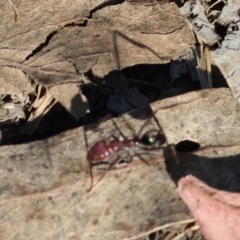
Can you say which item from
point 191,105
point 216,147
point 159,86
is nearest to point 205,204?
point 216,147

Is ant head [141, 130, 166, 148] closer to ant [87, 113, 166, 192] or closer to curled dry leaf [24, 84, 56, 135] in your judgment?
ant [87, 113, 166, 192]

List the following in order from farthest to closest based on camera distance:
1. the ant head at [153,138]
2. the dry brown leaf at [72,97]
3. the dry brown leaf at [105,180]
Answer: the dry brown leaf at [72,97] → the ant head at [153,138] → the dry brown leaf at [105,180]

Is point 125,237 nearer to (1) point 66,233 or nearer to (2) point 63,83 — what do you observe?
(1) point 66,233

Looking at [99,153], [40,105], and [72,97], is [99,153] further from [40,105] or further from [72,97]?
[40,105]

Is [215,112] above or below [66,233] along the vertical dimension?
above

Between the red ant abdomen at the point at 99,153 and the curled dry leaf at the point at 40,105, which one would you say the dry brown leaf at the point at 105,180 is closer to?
the red ant abdomen at the point at 99,153

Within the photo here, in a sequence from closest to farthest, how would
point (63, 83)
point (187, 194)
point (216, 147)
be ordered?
point (187, 194), point (216, 147), point (63, 83)

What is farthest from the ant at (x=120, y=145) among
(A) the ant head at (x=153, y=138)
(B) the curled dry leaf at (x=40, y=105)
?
(B) the curled dry leaf at (x=40, y=105)

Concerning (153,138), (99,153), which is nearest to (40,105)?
(99,153)
